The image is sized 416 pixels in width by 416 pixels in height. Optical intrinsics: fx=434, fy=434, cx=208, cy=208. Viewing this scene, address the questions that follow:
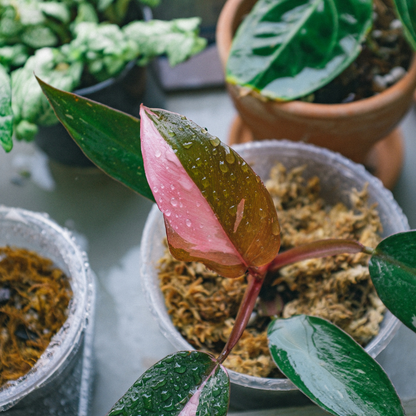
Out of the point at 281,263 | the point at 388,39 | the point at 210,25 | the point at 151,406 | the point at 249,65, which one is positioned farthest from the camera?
the point at 210,25

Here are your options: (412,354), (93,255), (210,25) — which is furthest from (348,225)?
(210,25)

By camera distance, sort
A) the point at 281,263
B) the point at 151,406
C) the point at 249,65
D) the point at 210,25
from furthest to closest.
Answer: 1. the point at 210,25
2. the point at 249,65
3. the point at 281,263
4. the point at 151,406

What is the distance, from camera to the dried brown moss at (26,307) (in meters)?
0.57

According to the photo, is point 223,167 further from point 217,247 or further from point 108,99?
point 108,99

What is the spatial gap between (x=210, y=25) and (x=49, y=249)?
2.43 ft

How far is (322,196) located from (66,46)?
1.71 feet

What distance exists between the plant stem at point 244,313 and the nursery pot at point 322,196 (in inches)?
2.3

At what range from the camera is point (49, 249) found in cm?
65

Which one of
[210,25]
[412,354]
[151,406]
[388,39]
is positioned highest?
[388,39]

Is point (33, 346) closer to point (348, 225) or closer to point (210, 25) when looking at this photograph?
point (348, 225)

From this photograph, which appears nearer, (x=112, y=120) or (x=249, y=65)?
(x=112, y=120)

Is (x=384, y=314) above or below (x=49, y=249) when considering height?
above

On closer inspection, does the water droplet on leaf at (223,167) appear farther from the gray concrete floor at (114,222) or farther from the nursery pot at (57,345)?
the gray concrete floor at (114,222)

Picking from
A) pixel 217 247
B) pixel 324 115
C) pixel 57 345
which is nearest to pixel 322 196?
pixel 324 115
